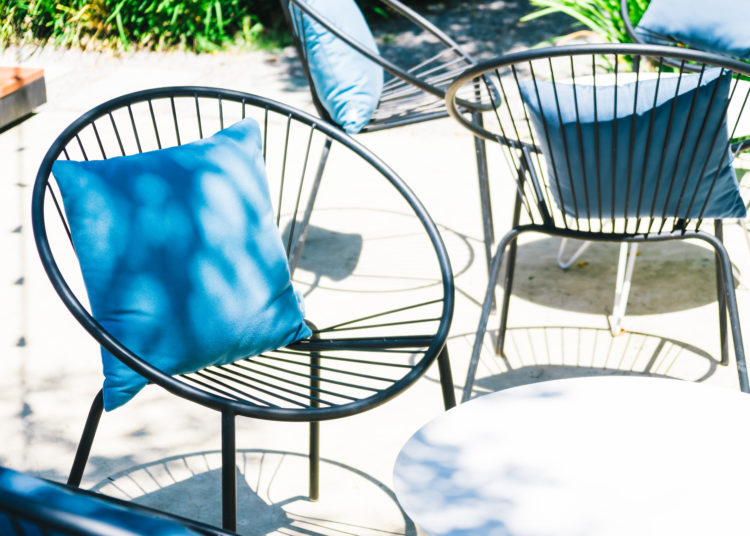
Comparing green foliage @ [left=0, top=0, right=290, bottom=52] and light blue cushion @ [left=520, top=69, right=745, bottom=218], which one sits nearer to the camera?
light blue cushion @ [left=520, top=69, right=745, bottom=218]

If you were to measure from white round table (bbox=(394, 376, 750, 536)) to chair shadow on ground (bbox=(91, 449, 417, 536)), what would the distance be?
0.63m

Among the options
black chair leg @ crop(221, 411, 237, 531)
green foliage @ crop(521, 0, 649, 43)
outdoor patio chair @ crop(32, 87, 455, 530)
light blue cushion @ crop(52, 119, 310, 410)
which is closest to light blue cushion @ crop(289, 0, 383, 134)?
outdoor patio chair @ crop(32, 87, 455, 530)

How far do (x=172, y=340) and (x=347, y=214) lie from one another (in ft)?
6.81

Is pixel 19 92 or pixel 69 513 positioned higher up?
pixel 69 513

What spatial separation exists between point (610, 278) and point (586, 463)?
185 centimetres

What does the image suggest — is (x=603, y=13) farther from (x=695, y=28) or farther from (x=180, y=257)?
(x=180, y=257)

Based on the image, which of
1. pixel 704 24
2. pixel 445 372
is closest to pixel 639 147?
pixel 445 372

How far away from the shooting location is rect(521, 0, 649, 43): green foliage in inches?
174

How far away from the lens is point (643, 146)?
1974 mm

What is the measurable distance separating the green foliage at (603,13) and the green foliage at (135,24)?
7.77 feet

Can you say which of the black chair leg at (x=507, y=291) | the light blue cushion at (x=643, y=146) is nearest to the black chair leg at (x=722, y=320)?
the light blue cushion at (x=643, y=146)

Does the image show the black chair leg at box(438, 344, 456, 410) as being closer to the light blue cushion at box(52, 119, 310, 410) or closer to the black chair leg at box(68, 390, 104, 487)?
the light blue cushion at box(52, 119, 310, 410)

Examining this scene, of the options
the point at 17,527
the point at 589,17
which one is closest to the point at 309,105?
the point at 589,17

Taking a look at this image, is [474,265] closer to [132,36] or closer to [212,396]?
[212,396]
